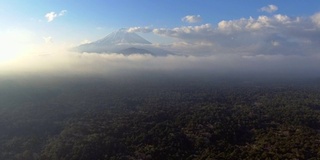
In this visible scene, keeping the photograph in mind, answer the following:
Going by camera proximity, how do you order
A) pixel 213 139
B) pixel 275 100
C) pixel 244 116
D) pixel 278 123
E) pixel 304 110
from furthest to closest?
pixel 275 100 → pixel 304 110 → pixel 244 116 → pixel 278 123 → pixel 213 139

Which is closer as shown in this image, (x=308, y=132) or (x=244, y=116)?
(x=308, y=132)

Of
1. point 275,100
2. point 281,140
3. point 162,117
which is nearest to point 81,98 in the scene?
point 162,117

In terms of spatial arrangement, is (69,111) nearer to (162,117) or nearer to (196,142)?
(162,117)

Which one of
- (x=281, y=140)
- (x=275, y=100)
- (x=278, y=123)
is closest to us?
(x=281, y=140)

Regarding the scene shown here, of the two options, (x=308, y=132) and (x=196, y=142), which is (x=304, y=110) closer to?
(x=308, y=132)

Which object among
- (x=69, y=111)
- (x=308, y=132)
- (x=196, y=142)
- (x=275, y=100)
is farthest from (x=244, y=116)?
(x=69, y=111)

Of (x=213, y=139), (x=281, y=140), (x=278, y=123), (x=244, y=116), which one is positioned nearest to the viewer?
(x=281, y=140)
